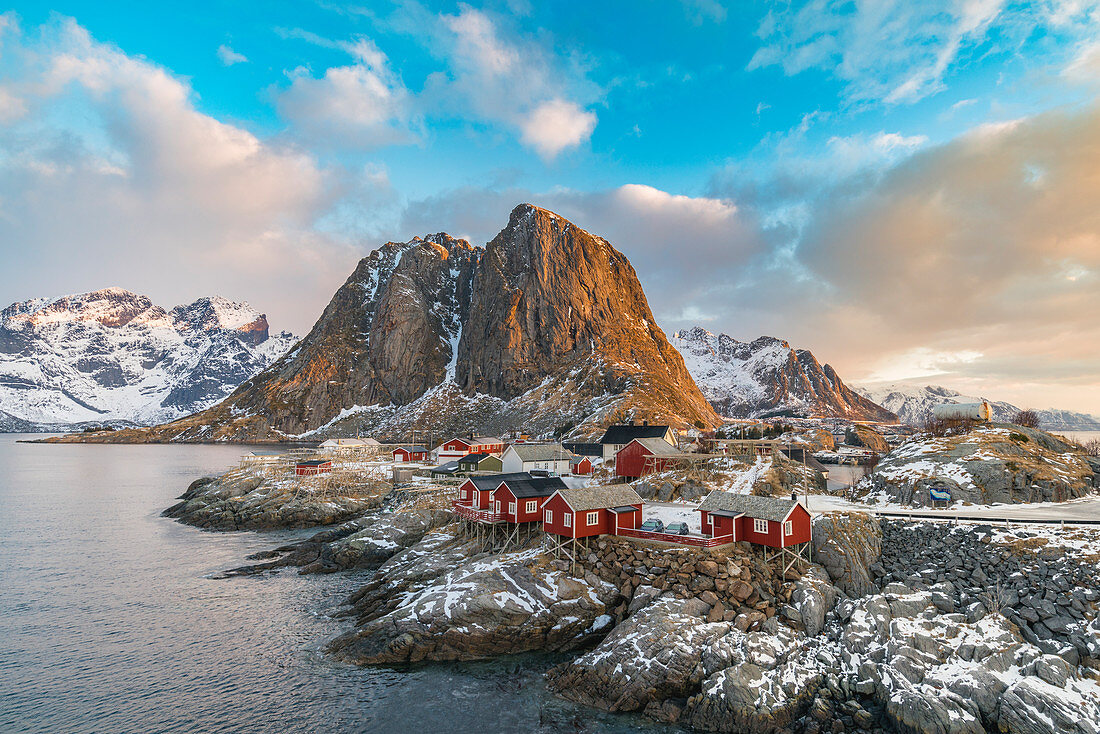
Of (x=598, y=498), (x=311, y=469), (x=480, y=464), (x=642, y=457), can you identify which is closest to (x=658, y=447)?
(x=642, y=457)

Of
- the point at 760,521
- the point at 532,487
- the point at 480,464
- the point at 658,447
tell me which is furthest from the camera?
the point at 480,464

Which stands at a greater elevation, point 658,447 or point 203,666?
point 658,447

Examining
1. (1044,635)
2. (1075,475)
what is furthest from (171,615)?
(1075,475)

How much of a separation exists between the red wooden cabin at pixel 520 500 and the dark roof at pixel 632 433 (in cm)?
3685

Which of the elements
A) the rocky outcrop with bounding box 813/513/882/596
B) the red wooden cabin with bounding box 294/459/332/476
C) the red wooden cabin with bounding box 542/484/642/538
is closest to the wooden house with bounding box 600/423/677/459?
the red wooden cabin with bounding box 542/484/642/538

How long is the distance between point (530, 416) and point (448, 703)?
168 metres

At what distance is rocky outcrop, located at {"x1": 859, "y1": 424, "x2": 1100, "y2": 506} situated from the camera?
49.5 meters

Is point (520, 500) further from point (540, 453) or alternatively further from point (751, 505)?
point (540, 453)

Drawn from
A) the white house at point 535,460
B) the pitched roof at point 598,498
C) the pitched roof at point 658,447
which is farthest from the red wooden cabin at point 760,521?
the white house at point 535,460

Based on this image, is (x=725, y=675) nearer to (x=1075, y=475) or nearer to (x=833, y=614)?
A: (x=833, y=614)

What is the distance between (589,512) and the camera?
140 ft

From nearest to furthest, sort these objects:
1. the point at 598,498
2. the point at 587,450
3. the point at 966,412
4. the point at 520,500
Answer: the point at 598,498
the point at 520,500
the point at 966,412
the point at 587,450

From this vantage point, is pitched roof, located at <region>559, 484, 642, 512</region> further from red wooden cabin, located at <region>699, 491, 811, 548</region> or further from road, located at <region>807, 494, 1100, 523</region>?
road, located at <region>807, 494, 1100, 523</region>

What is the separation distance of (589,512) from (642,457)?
1244 inches
